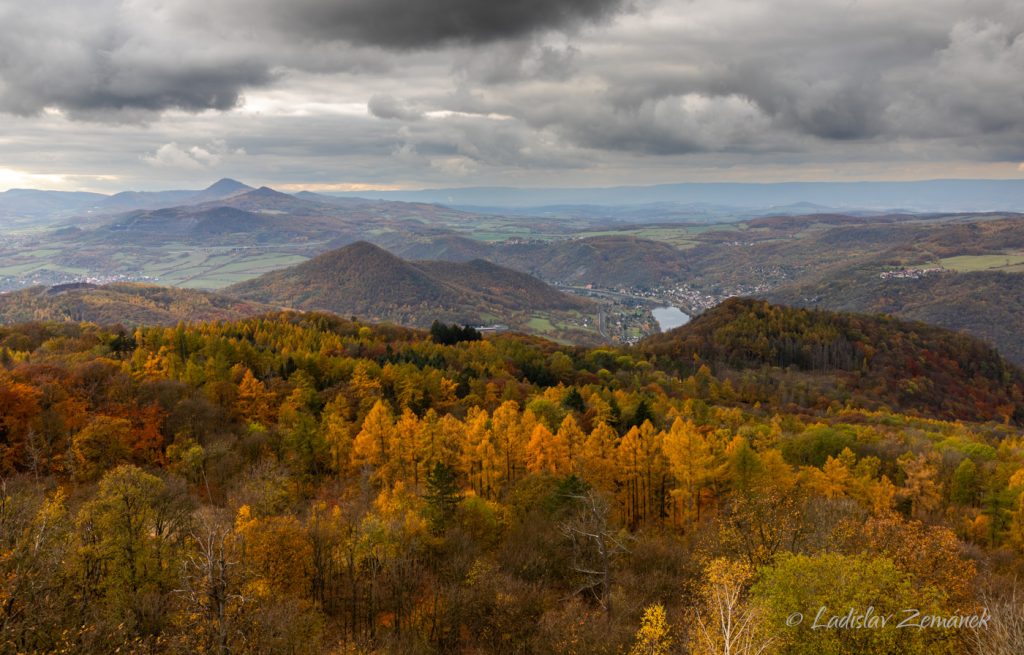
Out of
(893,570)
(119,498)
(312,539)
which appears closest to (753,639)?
(893,570)

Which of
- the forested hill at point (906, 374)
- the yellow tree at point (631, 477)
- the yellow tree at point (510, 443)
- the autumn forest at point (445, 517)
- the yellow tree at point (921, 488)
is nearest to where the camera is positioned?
the autumn forest at point (445, 517)

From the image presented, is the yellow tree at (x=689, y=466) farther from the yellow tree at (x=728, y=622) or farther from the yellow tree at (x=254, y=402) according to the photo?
the yellow tree at (x=254, y=402)

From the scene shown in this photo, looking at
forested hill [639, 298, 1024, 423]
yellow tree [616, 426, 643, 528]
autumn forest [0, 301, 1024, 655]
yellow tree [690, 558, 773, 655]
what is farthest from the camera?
forested hill [639, 298, 1024, 423]

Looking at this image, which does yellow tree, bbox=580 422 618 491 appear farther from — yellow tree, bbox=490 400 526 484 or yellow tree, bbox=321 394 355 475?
yellow tree, bbox=321 394 355 475

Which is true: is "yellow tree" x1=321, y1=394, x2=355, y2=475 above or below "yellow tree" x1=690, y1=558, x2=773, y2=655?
below

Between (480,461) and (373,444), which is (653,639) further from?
(373,444)

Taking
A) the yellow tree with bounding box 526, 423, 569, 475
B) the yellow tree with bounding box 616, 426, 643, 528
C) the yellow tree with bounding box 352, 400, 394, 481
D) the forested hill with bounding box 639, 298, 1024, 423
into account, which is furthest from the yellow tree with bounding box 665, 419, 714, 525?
the forested hill with bounding box 639, 298, 1024, 423

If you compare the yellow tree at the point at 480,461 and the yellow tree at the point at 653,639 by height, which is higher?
the yellow tree at the point at 653,639

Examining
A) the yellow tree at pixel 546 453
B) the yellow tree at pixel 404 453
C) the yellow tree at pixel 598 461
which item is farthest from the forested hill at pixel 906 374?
the yellow tree at pixel 404 453

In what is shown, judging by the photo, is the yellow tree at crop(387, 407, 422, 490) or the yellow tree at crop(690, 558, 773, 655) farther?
the yellow tree at crop(387, 407, 422, 490)

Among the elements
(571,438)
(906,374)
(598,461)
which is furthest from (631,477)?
(906,374)

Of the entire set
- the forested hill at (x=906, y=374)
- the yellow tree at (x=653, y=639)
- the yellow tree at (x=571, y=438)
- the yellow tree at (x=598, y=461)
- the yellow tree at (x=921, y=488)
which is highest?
the yellow tree at (x=653, y=639)

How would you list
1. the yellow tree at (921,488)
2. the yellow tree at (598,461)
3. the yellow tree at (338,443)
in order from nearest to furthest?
the yellow tree at (598,461) < the yellow tree at (921,488) < the yellow tree at (338,443)
